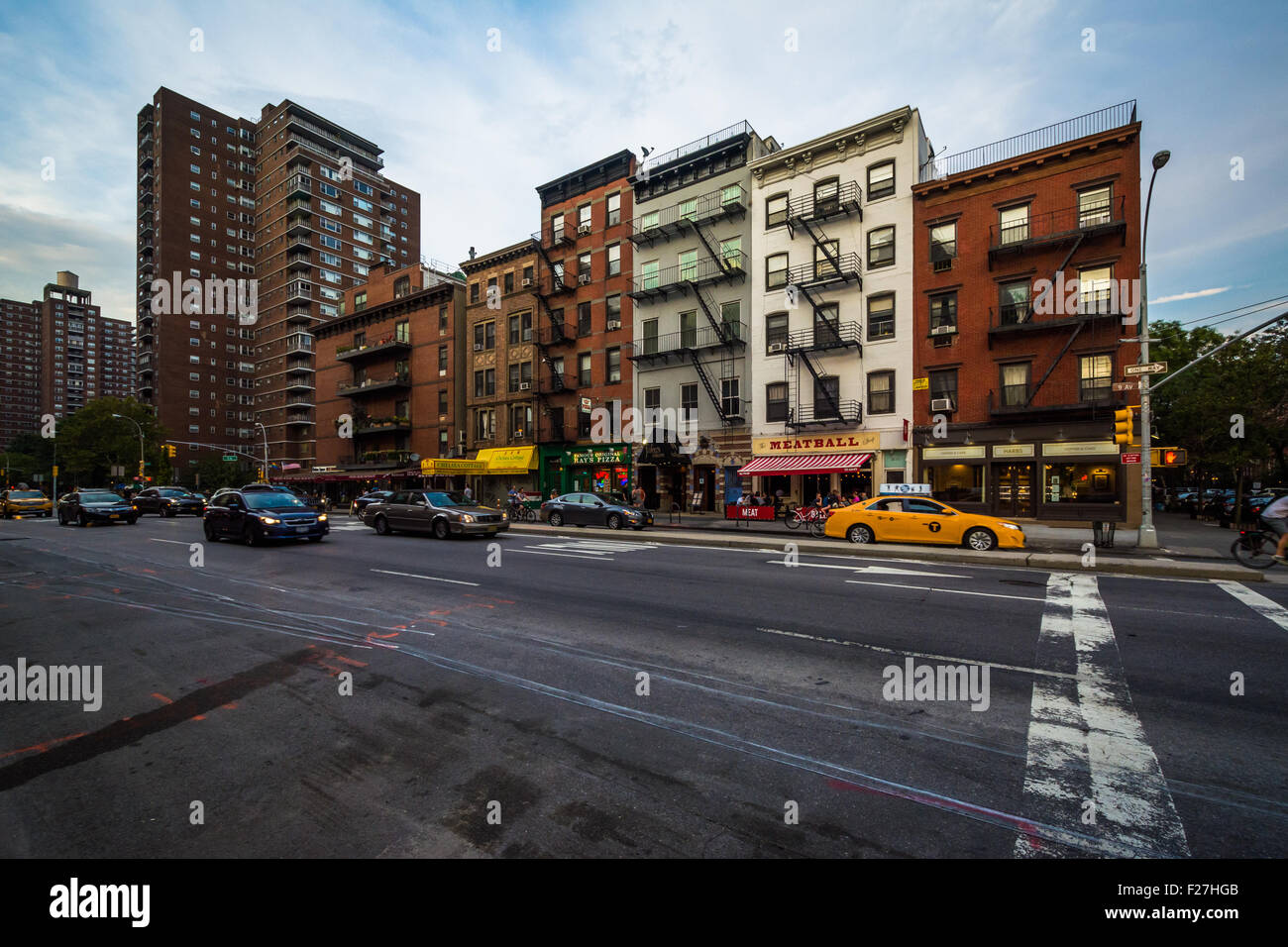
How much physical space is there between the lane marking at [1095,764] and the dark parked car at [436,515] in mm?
15001

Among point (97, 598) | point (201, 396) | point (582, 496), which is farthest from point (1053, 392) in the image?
point (201, 396)

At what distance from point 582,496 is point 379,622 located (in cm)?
1591

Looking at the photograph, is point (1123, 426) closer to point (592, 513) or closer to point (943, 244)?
point (943, 244)

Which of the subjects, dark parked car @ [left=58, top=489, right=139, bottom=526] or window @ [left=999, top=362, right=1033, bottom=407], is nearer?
dark parked car @ [left=58, top=489, right=139, bottom=526]

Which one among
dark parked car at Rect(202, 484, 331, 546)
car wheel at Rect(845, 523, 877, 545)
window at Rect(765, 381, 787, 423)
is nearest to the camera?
dark parked car at Rect(202, 484, 331, 546)

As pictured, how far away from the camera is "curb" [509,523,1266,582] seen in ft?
36.1

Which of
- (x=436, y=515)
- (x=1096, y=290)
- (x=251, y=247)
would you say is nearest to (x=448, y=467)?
(x=436, y=515)

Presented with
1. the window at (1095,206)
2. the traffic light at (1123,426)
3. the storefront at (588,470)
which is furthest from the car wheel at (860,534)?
the window at (1095,206)

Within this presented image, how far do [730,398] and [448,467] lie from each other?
2059 cm

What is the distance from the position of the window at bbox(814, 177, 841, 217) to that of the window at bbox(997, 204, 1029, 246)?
23.0 ft

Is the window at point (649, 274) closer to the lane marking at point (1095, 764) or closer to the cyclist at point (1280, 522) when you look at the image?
the cyclist at point (1280, 522)

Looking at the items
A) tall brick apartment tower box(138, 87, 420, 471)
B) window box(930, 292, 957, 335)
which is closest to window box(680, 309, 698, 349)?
window box(930, 292, 957, 335)

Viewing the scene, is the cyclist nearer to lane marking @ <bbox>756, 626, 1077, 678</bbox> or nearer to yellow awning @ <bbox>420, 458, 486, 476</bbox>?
lane marking @ <bbox>756, 626, 1077, 678</bbox>

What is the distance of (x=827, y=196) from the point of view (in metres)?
26.9
